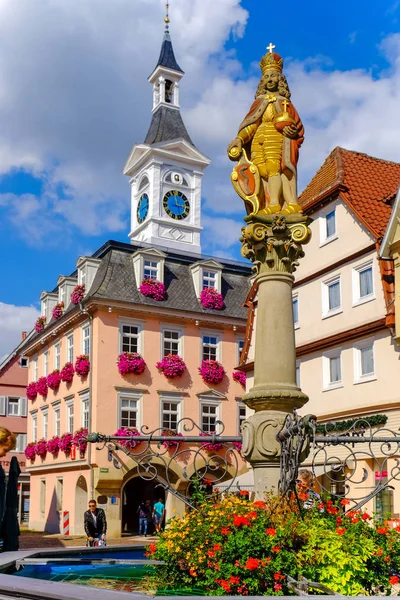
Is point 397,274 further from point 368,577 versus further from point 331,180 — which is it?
point 368,577

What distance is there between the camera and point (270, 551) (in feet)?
19.9

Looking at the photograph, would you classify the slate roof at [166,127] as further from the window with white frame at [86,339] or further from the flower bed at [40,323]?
the window with white frame at [86,339]

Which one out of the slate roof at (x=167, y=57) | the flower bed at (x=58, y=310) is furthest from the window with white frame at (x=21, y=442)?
the slate roof at (x=167, y=57)

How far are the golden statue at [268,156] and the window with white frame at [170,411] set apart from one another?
26.7 m

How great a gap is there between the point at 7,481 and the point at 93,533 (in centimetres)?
703

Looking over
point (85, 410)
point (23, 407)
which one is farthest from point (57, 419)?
point (23, 407)

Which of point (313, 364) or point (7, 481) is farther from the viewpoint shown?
point (313, 364)

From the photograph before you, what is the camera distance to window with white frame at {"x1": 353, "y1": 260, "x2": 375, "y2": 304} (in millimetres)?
24703

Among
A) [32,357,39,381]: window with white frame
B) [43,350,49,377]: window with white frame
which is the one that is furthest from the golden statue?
[32,357,39,381]: window with white frame

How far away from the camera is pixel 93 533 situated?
1432 cm

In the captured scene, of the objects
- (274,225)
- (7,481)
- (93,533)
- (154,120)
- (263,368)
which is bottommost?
(93,533)

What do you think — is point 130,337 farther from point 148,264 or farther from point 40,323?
point 40,323

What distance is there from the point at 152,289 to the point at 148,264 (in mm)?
1493

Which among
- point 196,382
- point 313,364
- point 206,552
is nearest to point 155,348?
point 196,382
